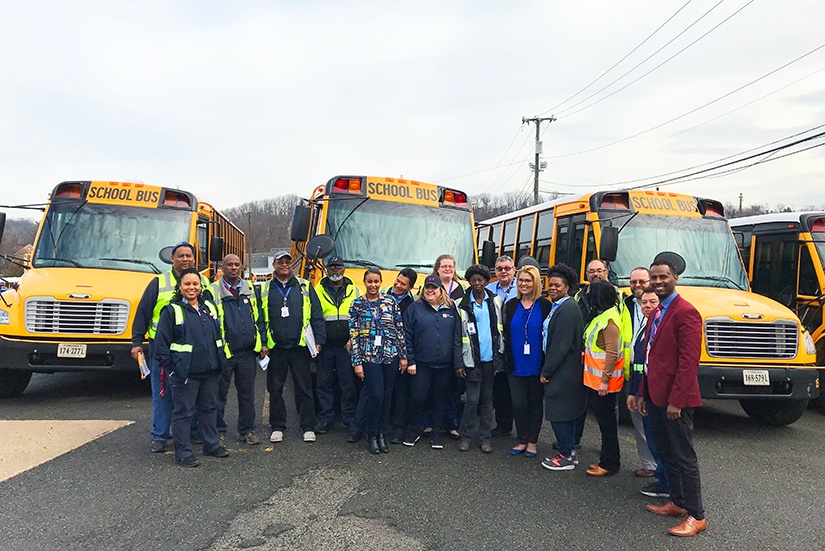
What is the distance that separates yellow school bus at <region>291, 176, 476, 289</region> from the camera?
742cm

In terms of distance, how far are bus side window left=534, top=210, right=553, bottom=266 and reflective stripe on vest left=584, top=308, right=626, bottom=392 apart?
161 inches

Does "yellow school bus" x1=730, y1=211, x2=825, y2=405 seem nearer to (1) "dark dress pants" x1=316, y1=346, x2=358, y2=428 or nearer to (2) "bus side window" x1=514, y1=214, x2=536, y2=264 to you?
(2) "bus side window" x1=514, y1=214, x2=536, y2=264

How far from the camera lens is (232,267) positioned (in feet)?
18.7

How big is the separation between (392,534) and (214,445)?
7.28ft

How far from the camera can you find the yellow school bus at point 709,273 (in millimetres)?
6336

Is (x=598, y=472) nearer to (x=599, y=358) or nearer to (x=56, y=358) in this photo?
(x=599, y=358)

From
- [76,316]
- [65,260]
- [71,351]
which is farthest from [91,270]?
[71,351]

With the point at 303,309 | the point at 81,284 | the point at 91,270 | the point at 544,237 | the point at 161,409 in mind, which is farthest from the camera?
the point at 544,237

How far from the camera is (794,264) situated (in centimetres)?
830

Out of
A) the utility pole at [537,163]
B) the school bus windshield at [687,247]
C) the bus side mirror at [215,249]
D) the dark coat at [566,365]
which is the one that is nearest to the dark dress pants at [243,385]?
the dark coat at [566,365]

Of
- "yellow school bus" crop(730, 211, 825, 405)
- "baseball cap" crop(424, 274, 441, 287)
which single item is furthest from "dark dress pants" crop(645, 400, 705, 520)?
"yellow school bus" crop(730, 211, 825, 405)

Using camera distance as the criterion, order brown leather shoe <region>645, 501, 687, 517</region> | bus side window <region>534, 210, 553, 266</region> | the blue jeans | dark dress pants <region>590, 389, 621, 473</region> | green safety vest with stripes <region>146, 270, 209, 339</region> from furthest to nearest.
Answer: bus side window <region>534, 210, 553, 266</region>, the blue jeans, green safety vest with stripes <region>146, 270, 209, 339</region>, dark dress pants <region>590, 389, 621, 473</region>, brown leather shoe <region>645, 501, 687, 517</region>

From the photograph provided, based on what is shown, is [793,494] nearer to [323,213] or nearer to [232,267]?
[232,267]

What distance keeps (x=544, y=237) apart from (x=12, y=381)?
7512mm
